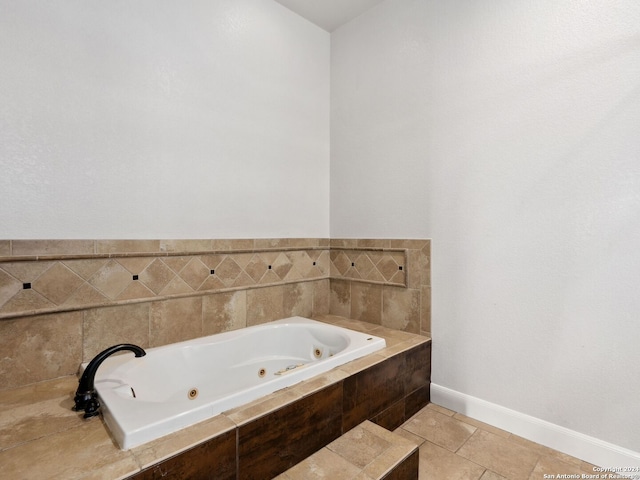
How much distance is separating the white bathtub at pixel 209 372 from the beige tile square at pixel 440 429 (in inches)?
20.0

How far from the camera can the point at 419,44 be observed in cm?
230

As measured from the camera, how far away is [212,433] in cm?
112

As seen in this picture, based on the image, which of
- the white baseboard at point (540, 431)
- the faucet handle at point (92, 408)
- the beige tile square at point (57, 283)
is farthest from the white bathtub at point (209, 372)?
the white baseboard at point (540, 431)

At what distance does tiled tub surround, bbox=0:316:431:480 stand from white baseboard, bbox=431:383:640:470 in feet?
1.67

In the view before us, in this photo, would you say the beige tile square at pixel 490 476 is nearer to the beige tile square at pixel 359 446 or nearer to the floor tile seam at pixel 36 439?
the beige tile square at pixel 359 446

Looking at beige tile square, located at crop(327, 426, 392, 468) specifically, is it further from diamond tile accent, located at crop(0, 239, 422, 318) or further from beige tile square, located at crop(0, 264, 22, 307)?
beige tile square, located at crop(0, 264, 22, 307)

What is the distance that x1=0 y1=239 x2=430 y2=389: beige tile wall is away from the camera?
155cm

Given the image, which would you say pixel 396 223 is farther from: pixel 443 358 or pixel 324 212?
pixel 443 358

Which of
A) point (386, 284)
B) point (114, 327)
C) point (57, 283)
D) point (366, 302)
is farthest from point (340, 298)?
point (57, 283)

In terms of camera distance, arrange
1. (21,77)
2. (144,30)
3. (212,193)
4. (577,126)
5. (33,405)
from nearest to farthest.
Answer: (33,405) → (21,77) → (577,126) → (144,30) → (212,193)

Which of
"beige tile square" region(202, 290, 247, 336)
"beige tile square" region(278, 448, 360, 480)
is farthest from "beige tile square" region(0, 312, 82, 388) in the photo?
"beige tile square" region(278, 448, 360, 480)

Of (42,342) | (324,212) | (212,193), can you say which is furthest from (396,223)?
(42,342)

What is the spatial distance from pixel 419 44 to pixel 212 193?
1758 millimetres

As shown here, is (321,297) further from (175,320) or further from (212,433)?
(212,433)
